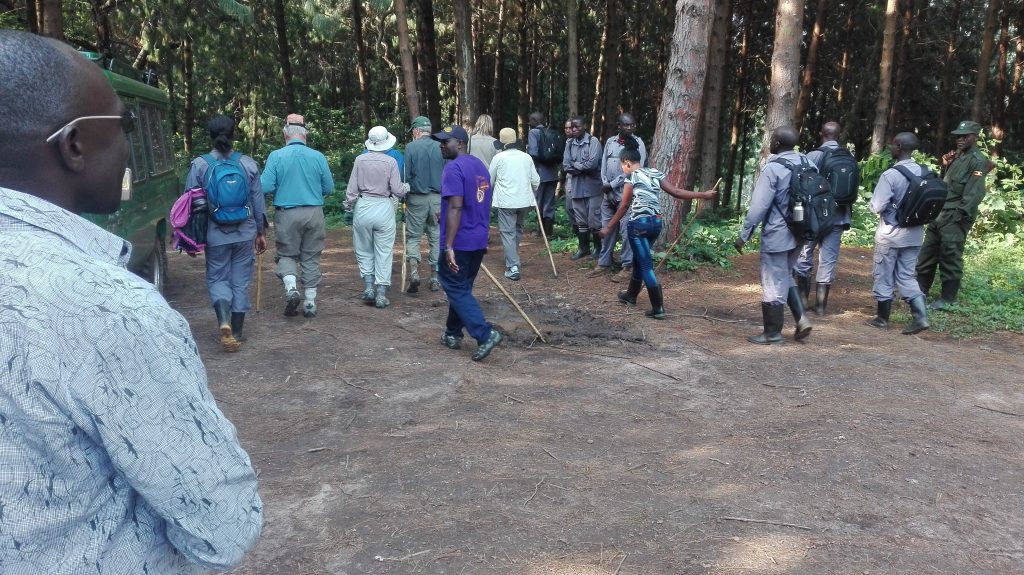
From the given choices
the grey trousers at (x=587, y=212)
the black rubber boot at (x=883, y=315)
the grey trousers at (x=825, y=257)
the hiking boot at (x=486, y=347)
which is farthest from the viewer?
the grey trousers at (x=587, y=212)

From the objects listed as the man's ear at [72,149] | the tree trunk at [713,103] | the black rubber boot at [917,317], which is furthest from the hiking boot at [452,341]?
the tree trunk at [713,103]

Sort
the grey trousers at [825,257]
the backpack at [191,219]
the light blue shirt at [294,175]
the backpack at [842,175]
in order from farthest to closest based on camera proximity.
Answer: the grey trousers at [825,257] < the backpack at [842,175] < the light blue shirt at [294,175] < the backpack at [191,219]

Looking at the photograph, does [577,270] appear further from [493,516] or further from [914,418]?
[493,516]

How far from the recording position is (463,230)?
21.9 feet

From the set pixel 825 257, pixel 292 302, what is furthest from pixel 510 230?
pixel 825 257

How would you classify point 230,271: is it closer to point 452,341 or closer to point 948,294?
point 452,341

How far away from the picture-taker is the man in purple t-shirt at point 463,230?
259 inches

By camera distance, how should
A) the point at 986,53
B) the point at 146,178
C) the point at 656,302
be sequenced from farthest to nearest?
the point at 986,53 → the point at 146,178 → the point at 656,302

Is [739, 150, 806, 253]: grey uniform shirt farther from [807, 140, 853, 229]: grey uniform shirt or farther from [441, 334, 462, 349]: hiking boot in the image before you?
[441, 334, 462, 349]: hiking boot

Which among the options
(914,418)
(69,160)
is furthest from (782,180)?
(69,160)

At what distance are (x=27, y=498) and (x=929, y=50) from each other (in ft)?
95.5

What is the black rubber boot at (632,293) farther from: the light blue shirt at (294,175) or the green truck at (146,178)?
the green truck at (146,178)

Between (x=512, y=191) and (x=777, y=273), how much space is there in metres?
3.96

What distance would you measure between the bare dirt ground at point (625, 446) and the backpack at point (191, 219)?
100 centimetres
